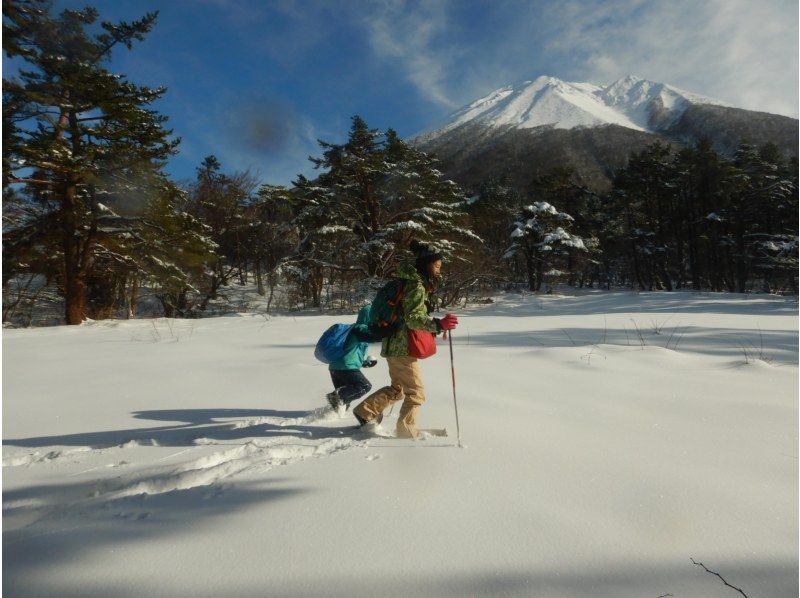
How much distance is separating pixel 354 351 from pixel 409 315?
0.77 metres

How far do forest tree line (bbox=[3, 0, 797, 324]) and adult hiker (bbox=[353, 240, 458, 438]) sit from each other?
12114 millimetres

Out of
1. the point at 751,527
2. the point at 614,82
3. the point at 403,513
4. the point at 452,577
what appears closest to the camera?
the point at 452,577

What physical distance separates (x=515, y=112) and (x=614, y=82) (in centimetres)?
6659

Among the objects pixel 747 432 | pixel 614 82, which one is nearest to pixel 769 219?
pixel 747 432

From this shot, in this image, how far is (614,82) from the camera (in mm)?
169000

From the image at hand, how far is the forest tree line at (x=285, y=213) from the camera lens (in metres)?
11.2

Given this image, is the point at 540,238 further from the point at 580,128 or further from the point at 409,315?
the point at 580,128

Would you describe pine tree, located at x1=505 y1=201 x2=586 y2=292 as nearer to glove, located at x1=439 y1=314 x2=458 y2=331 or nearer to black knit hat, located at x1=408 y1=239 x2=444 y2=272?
black knit hat, located at x1=408 y1=239 x2=444 y2=272

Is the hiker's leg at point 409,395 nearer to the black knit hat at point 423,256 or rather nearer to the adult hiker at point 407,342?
the adult hiker at point 407,342

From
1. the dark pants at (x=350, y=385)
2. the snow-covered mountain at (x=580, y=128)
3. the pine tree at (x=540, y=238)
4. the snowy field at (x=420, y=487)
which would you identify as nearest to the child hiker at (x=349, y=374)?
the dark pants at (x=350, y=385)

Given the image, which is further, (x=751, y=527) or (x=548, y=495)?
(x=548, y=495)

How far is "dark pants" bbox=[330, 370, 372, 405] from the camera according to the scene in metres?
3.52

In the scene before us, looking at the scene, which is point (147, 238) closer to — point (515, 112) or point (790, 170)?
point (790, 170)

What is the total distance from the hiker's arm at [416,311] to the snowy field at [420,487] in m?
0.82
